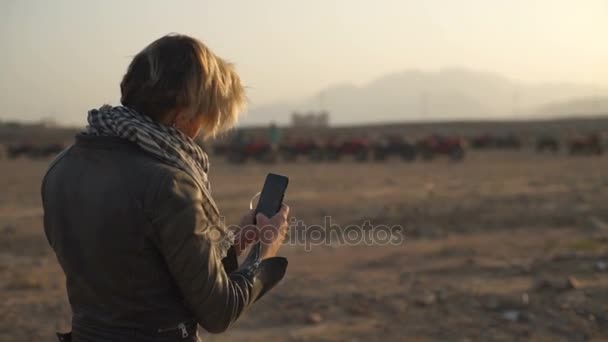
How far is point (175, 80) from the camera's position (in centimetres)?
162

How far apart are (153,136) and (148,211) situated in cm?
21

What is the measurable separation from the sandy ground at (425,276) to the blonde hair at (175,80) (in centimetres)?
383

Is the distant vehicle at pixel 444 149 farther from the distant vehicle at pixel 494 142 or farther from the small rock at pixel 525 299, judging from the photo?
the small rock at pixel 525 299

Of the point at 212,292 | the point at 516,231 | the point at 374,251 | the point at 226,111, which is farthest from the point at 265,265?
the point at 516,231

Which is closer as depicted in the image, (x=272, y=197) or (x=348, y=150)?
(x=272, y=197)

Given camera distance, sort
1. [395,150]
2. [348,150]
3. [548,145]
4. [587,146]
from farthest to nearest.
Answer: [548,145] → [587,146] → [348,150] → [395,150]

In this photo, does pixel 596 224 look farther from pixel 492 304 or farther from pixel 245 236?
pixel 245 236

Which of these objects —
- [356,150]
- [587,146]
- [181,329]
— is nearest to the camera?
[181,329]

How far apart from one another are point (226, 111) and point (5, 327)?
4812 millimetres

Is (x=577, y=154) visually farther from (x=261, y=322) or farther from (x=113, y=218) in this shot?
(x=113, y=218)


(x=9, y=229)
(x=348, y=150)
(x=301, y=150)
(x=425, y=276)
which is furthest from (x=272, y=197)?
(x=301, y=150)

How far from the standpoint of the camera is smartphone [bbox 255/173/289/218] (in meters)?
2.02

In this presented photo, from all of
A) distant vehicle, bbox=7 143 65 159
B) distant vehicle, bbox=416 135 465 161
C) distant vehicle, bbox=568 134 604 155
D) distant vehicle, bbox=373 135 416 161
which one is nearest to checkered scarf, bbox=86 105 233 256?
distant vehicle, bbox=373 135 416 161

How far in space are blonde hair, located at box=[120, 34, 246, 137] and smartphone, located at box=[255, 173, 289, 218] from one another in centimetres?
41
